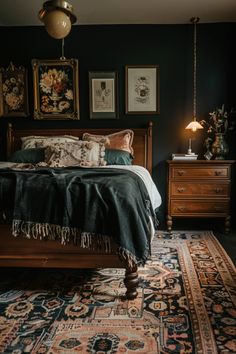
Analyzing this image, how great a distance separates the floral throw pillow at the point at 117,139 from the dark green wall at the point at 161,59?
10.4 inches

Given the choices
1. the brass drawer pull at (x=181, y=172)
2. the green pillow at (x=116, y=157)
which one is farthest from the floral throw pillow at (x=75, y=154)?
the brass drawer pull at (x=181, y=172)

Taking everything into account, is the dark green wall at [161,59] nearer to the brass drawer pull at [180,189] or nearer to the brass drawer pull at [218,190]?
the brass drawer pull at [180,189]

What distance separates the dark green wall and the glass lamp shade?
164 cm

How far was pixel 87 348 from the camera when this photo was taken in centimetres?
160

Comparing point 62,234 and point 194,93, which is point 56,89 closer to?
point 194,93

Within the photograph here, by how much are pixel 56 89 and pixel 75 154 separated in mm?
1227

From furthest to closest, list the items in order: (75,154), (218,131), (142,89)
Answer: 1. (142,89)
2. (218,131)
3. (75,154)

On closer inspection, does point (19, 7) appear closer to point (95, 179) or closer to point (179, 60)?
point (179, 60)

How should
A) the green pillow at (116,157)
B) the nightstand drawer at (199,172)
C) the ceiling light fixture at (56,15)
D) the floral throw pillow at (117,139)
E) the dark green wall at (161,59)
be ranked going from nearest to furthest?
the ceiling light fixture at (56,15), the green pillow at (116,157), the nightstand drawer at (199,172), the floral throw pillow at (117,139), the dark green wall at (161,59)

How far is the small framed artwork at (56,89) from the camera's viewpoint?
13.6ft

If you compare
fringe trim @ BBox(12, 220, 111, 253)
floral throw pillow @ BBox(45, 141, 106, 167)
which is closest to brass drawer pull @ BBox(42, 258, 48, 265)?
fringe trim @ BBox(12, 220, 111, 253)

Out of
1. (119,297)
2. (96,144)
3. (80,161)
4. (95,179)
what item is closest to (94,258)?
(119,297)

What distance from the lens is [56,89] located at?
4172 mm

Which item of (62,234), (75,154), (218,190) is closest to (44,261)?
(62,234)
